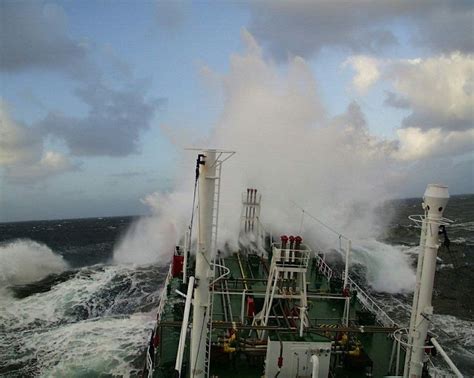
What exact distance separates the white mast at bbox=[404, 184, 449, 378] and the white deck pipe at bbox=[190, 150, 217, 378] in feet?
18.2

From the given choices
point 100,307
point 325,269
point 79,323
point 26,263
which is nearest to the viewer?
point 325,269

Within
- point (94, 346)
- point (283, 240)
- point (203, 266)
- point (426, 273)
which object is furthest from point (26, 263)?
point (426, 273)

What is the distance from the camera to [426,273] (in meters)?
10.4

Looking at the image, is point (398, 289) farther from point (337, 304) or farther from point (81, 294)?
point (81, 294)

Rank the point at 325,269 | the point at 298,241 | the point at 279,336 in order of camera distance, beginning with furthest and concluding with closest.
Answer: the point at 325,269, the point at 298,241, the point at 279,336

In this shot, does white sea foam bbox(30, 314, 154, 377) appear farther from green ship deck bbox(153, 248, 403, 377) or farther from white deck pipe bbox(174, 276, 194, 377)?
white deck pipe bbox(174, 276, 194, 377)

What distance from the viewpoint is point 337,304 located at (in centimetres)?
1798

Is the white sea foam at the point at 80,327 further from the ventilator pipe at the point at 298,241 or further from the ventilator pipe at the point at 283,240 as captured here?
the ventilator pipe at the point at 298,241

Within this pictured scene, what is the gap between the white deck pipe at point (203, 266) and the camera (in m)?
10.3

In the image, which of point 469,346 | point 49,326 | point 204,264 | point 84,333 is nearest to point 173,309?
point 204,264

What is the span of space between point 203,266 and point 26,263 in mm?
44068

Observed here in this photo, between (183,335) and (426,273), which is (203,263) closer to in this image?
(183,335)

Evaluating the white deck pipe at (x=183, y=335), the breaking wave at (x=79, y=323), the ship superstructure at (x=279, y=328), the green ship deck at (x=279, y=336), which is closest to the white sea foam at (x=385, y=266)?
the ship superstructure at (x=279, y=328)

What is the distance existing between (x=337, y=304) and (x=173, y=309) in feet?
24.4
